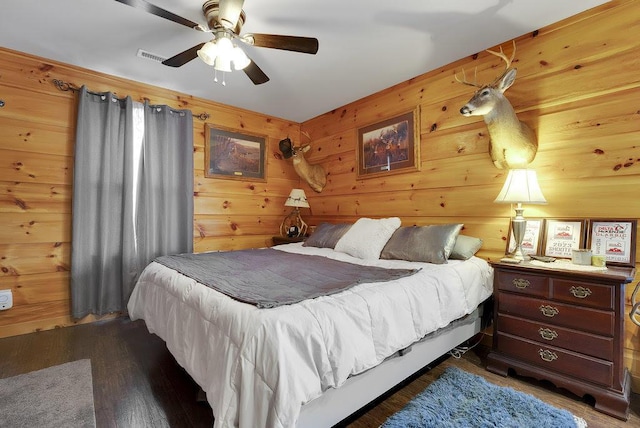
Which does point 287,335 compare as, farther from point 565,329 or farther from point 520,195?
point 520,195

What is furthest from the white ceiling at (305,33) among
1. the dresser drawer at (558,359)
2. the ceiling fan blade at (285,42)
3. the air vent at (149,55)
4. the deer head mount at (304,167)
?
the dresser drawer at (558,359)

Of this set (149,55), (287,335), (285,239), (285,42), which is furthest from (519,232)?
(149,55)

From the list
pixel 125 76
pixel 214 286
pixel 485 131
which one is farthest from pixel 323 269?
pixel 125 76

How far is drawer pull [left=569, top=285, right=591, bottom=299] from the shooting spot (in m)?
1.58

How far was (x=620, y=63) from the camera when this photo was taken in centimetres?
180

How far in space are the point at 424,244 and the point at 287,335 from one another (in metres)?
1.51

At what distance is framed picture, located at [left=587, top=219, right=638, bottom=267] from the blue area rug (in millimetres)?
963

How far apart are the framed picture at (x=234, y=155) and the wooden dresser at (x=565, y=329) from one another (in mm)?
2941

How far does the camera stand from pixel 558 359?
1655 mm

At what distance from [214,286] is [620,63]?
2773 millimetres

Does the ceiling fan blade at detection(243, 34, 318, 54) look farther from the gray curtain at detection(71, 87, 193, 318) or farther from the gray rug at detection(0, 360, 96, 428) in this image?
the gray rug at detection(0, 360, 96, 428)

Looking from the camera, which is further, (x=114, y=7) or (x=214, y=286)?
(x=114, y=7)

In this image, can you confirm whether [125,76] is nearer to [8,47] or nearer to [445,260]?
[8,47]

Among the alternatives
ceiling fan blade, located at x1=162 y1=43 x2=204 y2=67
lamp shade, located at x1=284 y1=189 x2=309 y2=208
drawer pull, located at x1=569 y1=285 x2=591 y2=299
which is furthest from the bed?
lamp shade, located at x1=284 y1=189 x2=309 y2=208
